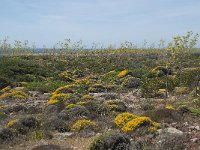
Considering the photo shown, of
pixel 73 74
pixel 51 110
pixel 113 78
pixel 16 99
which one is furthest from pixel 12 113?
pixel 73 74

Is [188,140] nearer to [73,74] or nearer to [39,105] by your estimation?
[39,105]

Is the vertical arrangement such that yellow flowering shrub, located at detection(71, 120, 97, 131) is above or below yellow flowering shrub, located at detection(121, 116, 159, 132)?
below

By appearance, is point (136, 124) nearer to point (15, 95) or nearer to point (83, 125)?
point (83, 125)

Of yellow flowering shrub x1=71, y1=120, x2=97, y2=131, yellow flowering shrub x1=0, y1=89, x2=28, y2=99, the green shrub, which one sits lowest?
yellow flowering shrub x1=0, y1=89, x2=28, y2=99

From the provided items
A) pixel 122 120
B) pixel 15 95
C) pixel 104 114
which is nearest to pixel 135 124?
pixel 122 120

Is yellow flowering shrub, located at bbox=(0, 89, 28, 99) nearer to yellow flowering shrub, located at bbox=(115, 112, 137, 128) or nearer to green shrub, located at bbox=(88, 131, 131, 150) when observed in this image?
yellow flowering shrub, located at bbox=(115, 112, 137, 128)

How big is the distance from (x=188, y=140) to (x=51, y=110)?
682 cm

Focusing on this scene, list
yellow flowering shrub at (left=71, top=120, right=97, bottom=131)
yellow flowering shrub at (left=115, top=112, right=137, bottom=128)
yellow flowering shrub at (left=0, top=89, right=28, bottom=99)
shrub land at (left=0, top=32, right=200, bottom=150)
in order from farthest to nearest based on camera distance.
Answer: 1. yellow flowering shrub at (left=0, top=89, right=28, bottom=99)
2. yellow flowering shrub at (left=115, top=112, right=137, bottom=128)
3. yellow flowering shrub at (left=71, top=120, right=97, bottom=131)
4. shrub land at (left=0, top=32, right=200, bottom=150)

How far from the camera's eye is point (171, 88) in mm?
20344

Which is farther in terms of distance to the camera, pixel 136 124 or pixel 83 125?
pixel 83 125

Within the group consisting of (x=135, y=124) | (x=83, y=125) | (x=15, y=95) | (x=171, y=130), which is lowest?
A: (x=15, y=95)

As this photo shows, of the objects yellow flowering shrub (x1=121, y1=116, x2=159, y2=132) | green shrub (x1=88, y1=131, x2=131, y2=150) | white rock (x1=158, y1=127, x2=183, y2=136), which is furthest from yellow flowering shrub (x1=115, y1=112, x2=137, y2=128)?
green shrub (x1=88, y1=131, x2=131, y2=150)

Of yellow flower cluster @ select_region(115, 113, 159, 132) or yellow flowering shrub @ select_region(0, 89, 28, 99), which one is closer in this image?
yellow flower cluster @ select_region(115, 113, 159, 132)

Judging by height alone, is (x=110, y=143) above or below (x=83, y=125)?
above
